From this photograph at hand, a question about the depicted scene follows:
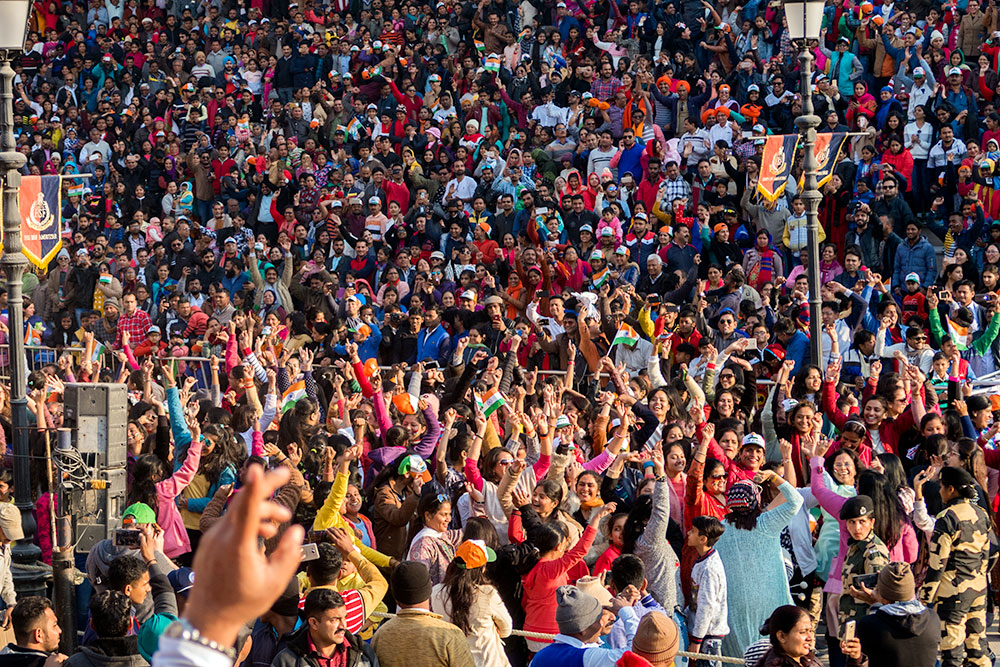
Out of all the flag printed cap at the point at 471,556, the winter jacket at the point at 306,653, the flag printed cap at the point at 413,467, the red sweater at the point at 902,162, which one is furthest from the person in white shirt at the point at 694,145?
the winter jacket at the point at 306,653

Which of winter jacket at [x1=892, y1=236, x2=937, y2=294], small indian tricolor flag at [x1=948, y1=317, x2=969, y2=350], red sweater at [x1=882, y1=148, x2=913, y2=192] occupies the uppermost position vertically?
red sweater at [x1=882, y1=148, x2=913, y2=192]

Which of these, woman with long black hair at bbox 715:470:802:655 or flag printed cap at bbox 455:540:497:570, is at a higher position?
flag printed cap at bbox 455:540:497:570

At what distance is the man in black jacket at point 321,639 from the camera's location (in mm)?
5297

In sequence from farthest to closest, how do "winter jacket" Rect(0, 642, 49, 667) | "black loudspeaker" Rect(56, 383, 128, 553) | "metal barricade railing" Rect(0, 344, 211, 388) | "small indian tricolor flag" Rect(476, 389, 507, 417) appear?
"metal barricade railing" Rect(0, 344, 211, 388) < "small indian tricolor flag" Rect(476, 389, 507, 417) < "black loudspeaker" Rect(56, 383, 128, 553) < "winter jacket" Rect(0, 642, 49, 667)

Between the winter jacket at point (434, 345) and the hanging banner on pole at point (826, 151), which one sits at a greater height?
the hanging banner on pole at point (826, 151)

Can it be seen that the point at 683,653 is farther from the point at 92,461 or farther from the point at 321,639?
the point at 92,461

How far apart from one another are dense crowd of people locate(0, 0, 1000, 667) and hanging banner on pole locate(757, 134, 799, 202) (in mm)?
925

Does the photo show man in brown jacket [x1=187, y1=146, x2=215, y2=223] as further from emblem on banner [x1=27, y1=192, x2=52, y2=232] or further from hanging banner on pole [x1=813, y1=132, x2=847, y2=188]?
hanging banner on pole [x1=813, y1=132, x2=847, y2=188]

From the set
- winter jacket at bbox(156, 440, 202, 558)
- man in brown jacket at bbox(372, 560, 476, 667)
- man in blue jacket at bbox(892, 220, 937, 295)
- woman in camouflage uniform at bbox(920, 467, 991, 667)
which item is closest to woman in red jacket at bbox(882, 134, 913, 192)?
man in blue jacket at bbox(892, 220, 937, 295)

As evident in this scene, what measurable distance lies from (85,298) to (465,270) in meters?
5.67

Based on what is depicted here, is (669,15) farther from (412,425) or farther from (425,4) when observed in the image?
(412,425)

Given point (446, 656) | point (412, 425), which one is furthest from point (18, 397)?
point (446, 656)

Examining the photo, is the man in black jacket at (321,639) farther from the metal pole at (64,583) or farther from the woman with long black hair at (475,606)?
the metal pole at (64,583)

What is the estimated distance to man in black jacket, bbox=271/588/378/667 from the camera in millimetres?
5297
